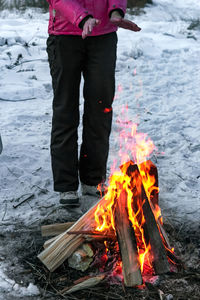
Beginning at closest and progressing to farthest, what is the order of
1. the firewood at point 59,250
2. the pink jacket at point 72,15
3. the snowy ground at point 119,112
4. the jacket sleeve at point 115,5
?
the firewood at point 59,250, the pink jacket at point 72,15, the jacket sleeve at point 115,5, the snowy ground at point 119,112

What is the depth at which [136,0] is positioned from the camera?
12547mm

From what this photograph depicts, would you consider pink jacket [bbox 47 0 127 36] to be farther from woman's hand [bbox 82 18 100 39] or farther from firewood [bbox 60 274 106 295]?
firewood [bbox 60 274 106 295]

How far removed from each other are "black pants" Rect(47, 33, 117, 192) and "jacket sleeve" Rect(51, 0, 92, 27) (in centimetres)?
23

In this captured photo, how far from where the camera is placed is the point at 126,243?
2629mm

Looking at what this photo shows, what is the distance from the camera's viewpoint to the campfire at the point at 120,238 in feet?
8.38

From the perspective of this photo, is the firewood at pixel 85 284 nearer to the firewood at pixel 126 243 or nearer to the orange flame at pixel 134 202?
the firewood at pixel 126 243

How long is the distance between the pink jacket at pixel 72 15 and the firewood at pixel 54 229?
1.41 meters

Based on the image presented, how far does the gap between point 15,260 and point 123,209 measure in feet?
2.62

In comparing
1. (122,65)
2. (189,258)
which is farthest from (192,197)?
(122,65)

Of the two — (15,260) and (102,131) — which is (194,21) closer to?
(102,131)

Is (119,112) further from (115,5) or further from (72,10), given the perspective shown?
(72,10)

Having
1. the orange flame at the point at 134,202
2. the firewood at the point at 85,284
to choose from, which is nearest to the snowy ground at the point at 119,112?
the firewood at the point at 85,284

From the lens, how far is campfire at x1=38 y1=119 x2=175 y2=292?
2553 mm

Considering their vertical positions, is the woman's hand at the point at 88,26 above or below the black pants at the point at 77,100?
above
